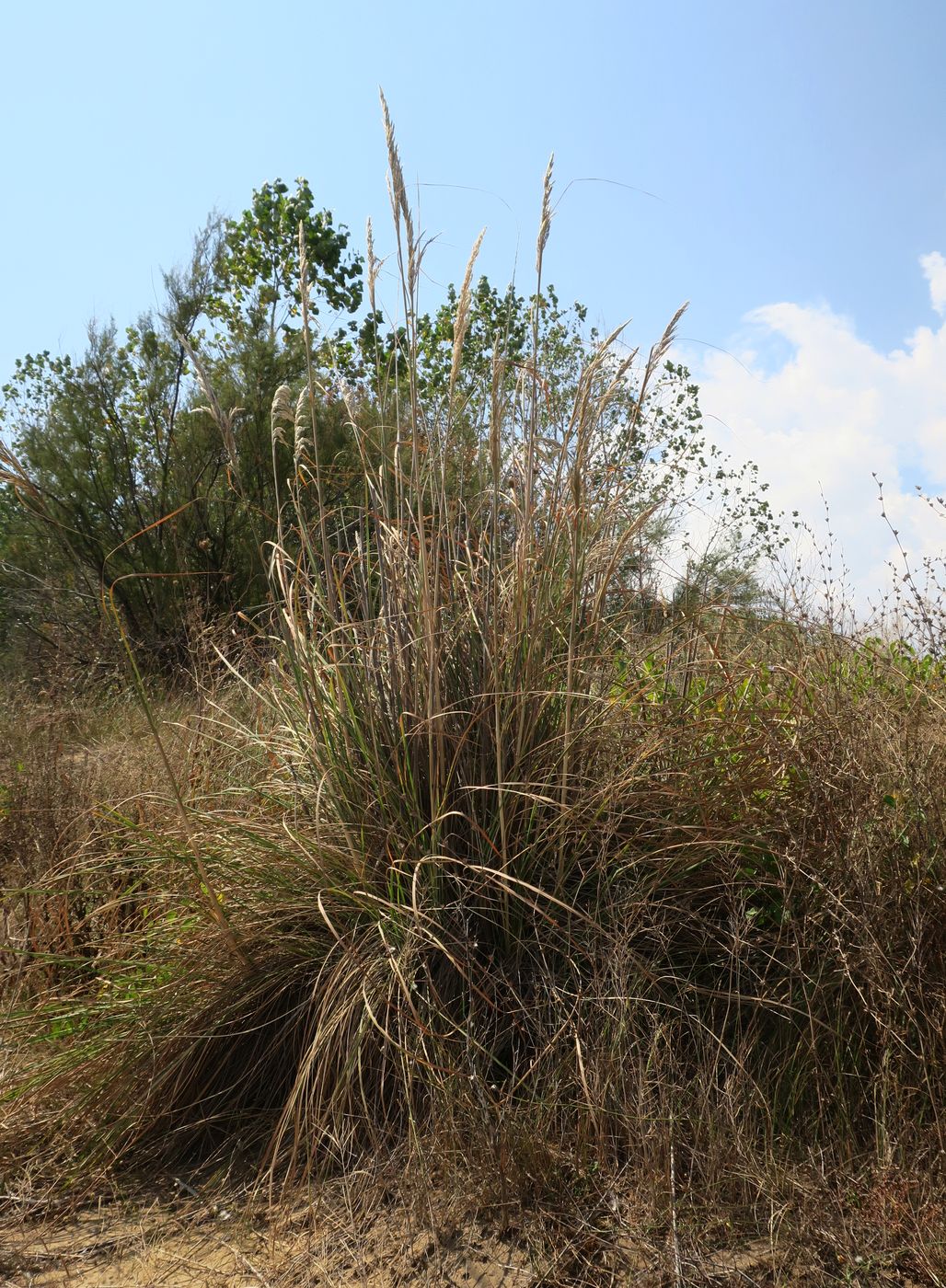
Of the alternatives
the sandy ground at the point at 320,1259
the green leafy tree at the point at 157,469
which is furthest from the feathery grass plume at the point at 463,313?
the green leafy tree at the point at 157,469

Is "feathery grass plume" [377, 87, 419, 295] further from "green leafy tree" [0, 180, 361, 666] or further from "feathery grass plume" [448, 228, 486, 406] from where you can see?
"green leafy tree" [0, 180, 361, 666]

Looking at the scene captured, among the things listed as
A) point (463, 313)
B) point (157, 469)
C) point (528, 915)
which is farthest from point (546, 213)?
point (157, 469)

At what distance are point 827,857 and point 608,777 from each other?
607 millimetres

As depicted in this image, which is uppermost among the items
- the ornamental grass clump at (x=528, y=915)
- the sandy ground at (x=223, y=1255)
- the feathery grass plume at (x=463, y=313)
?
the feathery grass plume at (x=463, y=313)

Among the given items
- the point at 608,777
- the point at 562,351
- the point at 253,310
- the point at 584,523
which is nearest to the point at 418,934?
the point at 608,777

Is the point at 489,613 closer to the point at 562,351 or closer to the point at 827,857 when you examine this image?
the point at 827,857

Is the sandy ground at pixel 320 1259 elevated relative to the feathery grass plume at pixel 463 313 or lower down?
lower down

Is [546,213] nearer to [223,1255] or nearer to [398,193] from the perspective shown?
[398,193]

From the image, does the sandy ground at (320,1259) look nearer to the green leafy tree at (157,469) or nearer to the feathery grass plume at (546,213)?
the feathery grass plume at (546,213)

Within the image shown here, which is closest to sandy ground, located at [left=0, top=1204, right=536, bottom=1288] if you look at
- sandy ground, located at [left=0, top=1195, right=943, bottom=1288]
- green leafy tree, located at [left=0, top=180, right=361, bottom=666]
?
sandy ground, located at [left=0, top=1195, right=943, bottom=1288]

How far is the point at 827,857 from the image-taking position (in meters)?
2.54

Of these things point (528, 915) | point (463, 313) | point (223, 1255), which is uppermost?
point (463, 313)

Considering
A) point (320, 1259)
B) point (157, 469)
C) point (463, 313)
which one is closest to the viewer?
point (320, 1259)

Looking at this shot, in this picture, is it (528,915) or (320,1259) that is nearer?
(320,1259)
